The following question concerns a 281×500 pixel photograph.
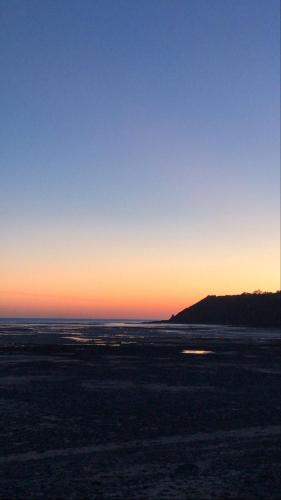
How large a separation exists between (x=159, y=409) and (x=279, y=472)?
6.73 meters

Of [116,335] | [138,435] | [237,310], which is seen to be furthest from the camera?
[237,310]

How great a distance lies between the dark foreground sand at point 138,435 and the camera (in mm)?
9492

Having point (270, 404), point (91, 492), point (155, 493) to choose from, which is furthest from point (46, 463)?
point (270, 404)

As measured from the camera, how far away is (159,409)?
16.9 m

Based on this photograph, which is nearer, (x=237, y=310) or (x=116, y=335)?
(x=116, y=335)

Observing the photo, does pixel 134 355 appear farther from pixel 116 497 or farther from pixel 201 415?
pixel 116 497

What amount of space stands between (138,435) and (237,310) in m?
133

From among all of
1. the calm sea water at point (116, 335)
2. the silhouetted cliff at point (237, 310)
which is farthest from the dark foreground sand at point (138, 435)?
the silhouetted cliff at point (237, 310)

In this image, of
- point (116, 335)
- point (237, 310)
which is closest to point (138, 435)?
point (116, 335)

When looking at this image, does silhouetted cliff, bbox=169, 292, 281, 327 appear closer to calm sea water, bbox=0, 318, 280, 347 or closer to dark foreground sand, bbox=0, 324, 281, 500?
calm sea water, bbox=0, 318, 280, 347

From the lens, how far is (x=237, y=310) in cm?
14288

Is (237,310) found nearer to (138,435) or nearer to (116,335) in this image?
(116,335)

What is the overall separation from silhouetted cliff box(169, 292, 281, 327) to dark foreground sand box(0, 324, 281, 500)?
101 meters

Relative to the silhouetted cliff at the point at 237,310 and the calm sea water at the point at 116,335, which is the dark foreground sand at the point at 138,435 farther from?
the silhouetted cliff at the point at 237,310
